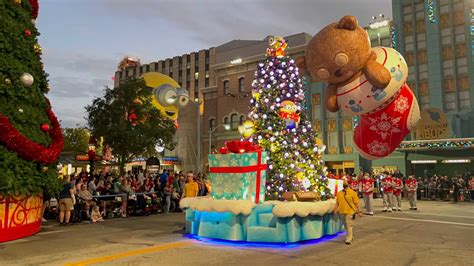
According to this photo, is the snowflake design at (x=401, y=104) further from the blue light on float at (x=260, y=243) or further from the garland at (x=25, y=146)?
the garland at (x=25, y=146)

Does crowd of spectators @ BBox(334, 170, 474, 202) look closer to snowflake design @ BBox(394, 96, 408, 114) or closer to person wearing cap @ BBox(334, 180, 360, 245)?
snowflake design @ BBox(394, 96, 408, 114)

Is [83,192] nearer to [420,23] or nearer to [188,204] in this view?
[188,204]

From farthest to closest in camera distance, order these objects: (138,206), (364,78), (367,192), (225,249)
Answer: (367,192)
(138,206)
(364,78)
(225,249)

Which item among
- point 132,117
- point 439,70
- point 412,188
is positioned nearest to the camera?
point 412,188

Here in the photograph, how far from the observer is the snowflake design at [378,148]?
1152 centimetres

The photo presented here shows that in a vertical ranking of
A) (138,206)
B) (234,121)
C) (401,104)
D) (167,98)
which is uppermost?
(234,121)

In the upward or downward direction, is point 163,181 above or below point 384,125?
below

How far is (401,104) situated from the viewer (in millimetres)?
10805

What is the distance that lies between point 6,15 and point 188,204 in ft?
24.3

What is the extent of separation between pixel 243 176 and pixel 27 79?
264 inches

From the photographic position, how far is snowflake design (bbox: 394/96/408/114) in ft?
35.3

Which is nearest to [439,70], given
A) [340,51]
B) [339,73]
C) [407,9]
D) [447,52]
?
[447,52]

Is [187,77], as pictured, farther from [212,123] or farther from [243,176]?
[243,176]

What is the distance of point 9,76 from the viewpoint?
11.0m
